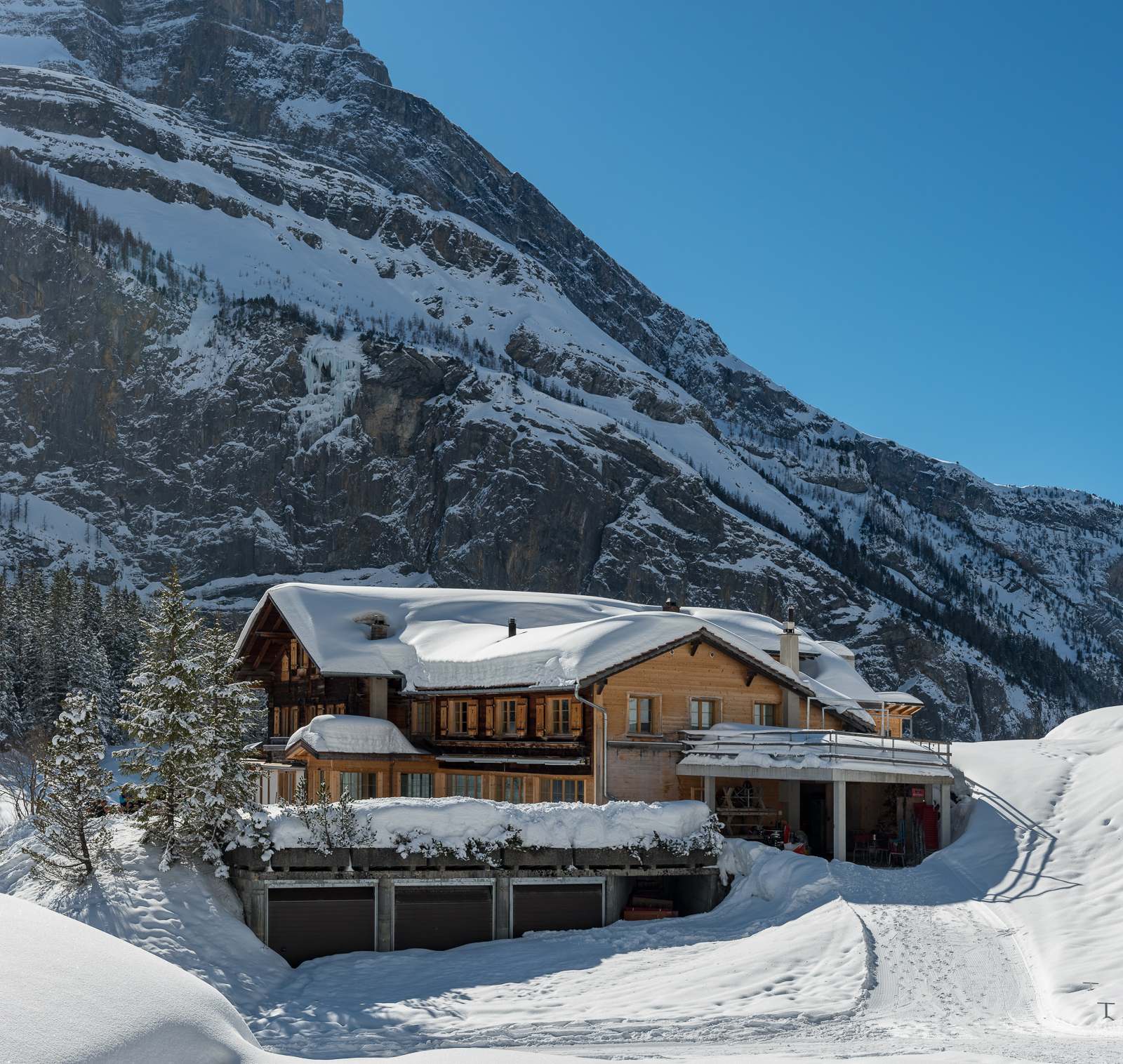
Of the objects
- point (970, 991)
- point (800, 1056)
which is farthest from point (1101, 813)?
point (800, 1056)

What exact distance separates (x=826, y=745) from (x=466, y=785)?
39.9ft

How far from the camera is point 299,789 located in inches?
918

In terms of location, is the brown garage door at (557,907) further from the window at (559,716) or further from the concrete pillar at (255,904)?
the window at (559,716)

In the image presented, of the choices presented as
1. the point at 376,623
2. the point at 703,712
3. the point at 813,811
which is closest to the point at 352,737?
the point at 376,623

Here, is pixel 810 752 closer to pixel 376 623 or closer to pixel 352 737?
pixel 352 737

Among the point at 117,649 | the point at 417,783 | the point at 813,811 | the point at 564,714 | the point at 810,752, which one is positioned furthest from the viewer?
the point at 117,649

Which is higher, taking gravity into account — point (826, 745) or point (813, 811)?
point (826, 745)

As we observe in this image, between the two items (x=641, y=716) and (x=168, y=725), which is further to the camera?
(x=641, y=716)

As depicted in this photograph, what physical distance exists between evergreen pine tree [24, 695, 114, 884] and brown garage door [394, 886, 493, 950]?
6322mm

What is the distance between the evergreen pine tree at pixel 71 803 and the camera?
68.9 ft

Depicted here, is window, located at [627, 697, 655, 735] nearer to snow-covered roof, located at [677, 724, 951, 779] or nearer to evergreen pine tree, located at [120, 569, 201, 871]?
snow-covered roof, located at [677, 724, 951, 779]

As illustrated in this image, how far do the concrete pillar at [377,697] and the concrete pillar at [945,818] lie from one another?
1819 centimetres

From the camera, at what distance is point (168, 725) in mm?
22984

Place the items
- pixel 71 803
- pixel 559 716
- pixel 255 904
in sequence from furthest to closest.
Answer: pixel 559 716
pixel 255 904
pixel 71 803
